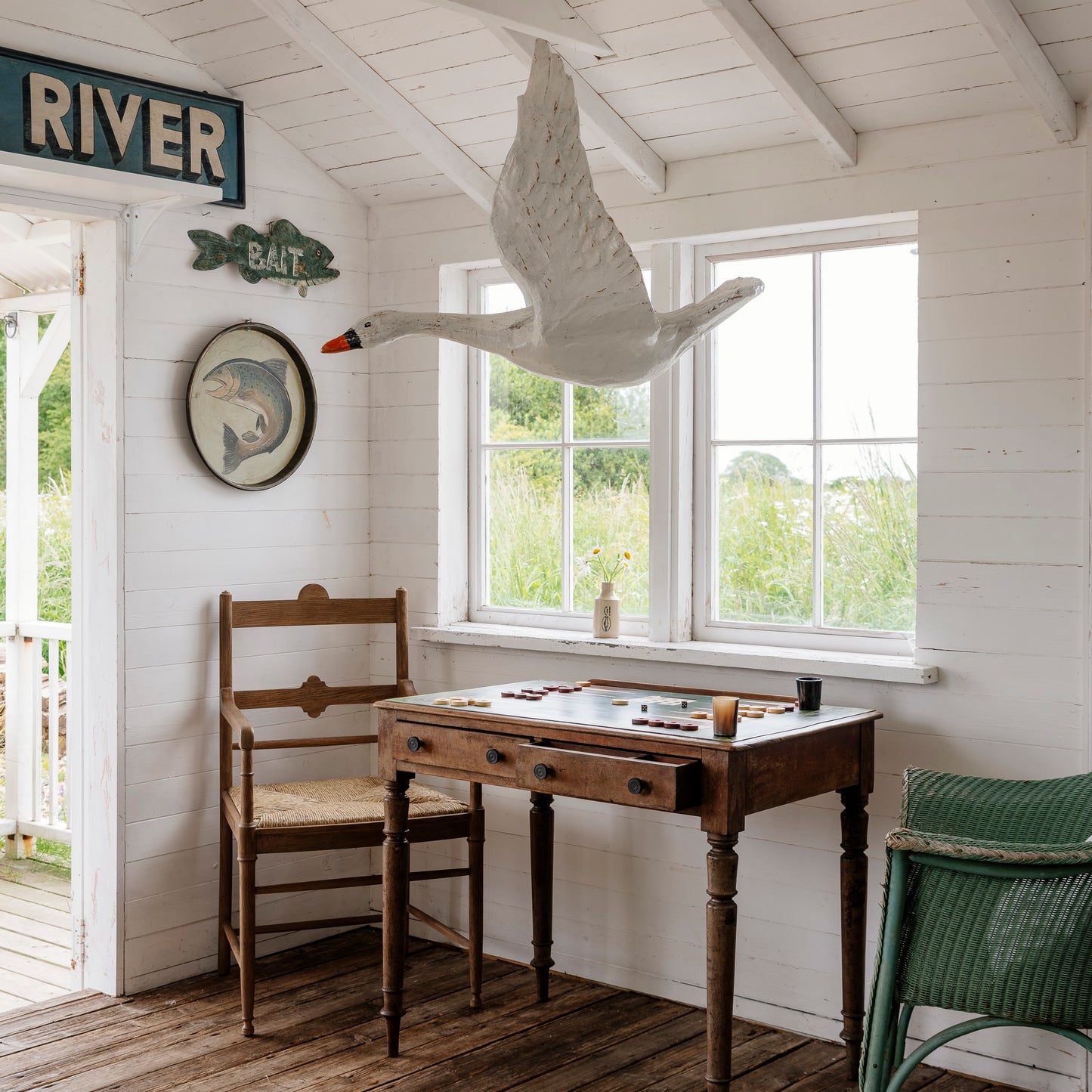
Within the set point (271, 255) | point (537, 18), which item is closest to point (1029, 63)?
point (537, 18)

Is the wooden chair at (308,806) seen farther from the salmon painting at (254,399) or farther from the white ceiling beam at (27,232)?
the white ceiling beam at (27,232)

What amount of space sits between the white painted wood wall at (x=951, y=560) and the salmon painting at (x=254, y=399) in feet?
3.73

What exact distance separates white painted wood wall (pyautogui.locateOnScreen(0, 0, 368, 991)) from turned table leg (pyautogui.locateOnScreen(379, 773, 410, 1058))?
782mm

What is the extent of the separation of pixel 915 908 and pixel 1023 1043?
0.83 metres

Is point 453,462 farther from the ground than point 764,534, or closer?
farther from the ground

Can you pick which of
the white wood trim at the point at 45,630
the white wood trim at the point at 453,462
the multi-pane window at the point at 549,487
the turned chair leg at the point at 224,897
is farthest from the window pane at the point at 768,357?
the white wood trim at the point at 45,630

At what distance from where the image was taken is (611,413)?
3680mm

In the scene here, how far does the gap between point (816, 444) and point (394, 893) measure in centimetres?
159

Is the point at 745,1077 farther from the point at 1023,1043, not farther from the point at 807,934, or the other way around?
the point at 1023,1043

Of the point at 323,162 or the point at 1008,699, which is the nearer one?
the point at 1008,699

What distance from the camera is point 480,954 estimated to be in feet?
11.0

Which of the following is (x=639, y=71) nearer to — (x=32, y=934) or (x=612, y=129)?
(x=612, y=129)

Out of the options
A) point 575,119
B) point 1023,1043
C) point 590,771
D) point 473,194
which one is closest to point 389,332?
point 575,119

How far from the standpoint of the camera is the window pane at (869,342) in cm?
315
